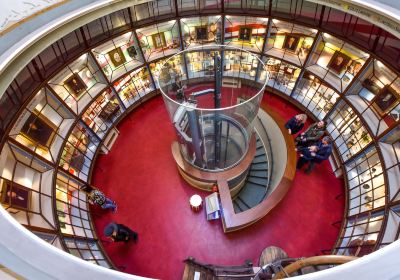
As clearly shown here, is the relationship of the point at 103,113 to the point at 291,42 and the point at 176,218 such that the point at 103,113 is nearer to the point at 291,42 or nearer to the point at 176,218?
the point at 176,218

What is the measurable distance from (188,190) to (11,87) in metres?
7.25

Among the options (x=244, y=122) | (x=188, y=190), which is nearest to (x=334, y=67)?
(x=244, y=122)

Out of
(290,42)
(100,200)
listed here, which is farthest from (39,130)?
(290,42)

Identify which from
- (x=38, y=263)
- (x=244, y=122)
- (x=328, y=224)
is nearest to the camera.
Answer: (x=38, y=263)

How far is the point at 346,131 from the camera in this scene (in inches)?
443

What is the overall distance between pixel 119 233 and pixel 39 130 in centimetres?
443

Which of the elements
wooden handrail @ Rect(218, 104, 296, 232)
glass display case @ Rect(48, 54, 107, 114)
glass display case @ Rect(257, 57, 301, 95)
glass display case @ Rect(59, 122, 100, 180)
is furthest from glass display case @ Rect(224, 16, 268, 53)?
glass display case @ Rect(59, 122, 100, 180)

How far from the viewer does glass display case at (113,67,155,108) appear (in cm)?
1279

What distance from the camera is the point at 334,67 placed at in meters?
11.3

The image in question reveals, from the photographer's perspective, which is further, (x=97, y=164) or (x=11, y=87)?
(x=97, y=164)

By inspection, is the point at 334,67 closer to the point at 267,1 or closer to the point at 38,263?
the point at 267,1

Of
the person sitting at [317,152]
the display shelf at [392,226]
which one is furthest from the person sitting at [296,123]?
the display shelf at [392,226]

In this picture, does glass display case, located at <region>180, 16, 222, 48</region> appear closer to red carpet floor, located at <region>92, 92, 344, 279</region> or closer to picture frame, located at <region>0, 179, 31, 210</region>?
red carpet floor, located at <region>92, 92, 344, 279</region>

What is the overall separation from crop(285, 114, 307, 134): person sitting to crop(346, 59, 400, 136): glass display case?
191 centimetres
